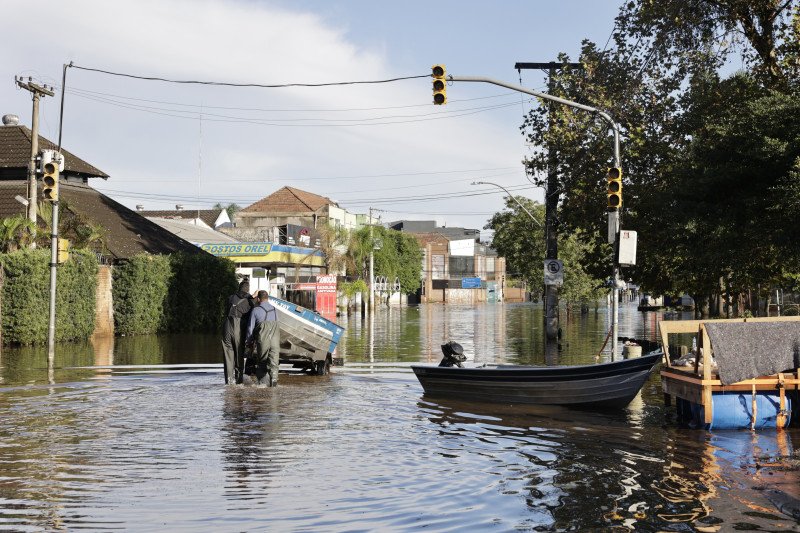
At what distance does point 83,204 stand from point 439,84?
110 ft

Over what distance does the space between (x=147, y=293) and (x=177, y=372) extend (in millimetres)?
20781

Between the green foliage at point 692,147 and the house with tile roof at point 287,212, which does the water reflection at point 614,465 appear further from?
the house with tile roof at point 287,212

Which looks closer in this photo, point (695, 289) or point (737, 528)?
point (737, 528)

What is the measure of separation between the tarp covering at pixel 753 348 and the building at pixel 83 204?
1318 inches

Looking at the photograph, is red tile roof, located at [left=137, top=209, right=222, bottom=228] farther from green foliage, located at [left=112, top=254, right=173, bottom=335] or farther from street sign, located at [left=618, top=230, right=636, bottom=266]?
street sign, located at [left=618, top=230, right=636, bottom=266]

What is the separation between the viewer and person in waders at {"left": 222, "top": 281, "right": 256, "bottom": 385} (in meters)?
21.1

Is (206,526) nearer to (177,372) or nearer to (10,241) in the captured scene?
(177,372)

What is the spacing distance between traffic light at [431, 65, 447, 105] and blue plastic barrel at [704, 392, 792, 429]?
339 inches

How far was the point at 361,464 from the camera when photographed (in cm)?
1202

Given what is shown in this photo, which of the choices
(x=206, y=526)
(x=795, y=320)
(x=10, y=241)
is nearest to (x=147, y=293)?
(x=10, y=241)

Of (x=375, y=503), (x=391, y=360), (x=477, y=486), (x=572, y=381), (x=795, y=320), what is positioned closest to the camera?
(x=375, y=503)

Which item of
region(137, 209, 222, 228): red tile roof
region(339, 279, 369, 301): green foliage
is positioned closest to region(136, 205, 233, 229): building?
region(137, 209, 222, 228): red tile roof

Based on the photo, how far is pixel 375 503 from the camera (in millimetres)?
9766

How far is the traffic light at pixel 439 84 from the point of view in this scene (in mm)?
20531
